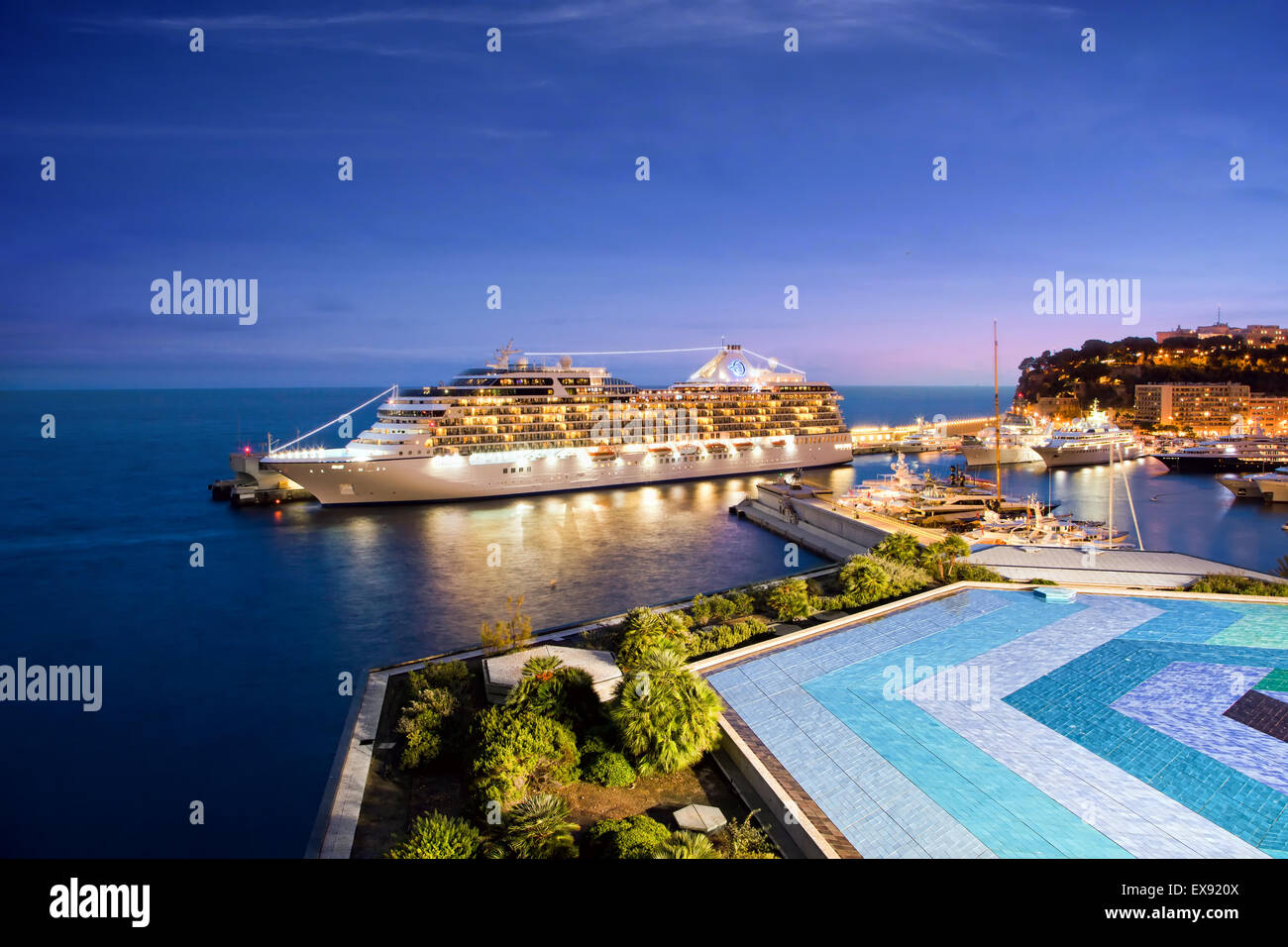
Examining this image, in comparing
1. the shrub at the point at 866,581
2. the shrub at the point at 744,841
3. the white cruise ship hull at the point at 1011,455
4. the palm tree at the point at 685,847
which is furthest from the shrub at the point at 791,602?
the white cruise ship hull at the point at 1011,455

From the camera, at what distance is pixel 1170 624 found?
48.8ft

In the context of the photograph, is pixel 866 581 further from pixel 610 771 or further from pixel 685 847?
pixel 685 847

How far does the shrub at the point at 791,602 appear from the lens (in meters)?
17.1

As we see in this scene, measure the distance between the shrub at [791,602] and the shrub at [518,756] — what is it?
7626 mm

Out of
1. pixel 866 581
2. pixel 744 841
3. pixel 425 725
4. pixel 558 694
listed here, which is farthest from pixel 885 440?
pixel 744 841

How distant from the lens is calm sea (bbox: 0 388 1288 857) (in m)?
13.5

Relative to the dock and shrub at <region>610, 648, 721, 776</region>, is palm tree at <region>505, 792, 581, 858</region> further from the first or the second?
the dock

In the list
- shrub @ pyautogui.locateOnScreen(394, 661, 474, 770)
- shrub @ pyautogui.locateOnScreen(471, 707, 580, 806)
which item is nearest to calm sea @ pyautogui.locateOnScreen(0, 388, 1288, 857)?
shrub @ pyautogui.locateOnScreen(394, 661, 474, 770)

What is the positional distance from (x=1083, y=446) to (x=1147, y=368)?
141ft

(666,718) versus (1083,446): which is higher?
(1083,446)

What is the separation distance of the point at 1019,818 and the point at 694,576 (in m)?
18.2

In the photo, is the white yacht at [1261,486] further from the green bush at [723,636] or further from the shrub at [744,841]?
the shrub at [744,841]

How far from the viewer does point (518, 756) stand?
9.74m
